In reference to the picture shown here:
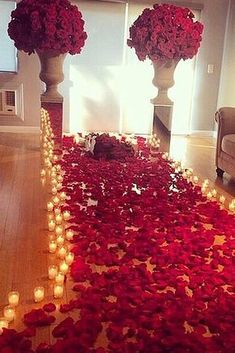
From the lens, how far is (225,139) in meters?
3.66

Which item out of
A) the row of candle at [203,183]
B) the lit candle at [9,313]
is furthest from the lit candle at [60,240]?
the row of candle at [203,183]

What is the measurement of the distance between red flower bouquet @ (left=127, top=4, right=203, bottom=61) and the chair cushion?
37.2 inches

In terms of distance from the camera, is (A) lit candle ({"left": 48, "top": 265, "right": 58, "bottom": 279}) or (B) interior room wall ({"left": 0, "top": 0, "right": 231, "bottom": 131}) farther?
(B) interior room wall ({"left": 0, "top": 0, "right": 231, "bottom": 131})

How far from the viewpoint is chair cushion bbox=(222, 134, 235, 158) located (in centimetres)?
350

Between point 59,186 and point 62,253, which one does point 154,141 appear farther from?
point 62,253

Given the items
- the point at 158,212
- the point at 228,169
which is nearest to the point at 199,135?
the point at 228,169

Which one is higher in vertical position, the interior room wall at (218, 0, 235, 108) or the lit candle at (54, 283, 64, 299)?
the interior room wall at (218, 0, 235, 108)

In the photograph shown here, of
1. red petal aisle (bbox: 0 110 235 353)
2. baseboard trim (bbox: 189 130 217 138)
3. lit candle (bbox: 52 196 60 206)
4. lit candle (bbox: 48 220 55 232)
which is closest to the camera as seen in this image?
red petal aisle (bbox: 0 110 235 353)

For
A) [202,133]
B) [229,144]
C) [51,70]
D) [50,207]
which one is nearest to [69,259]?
[50,207]

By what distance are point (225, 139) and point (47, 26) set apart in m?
1.82

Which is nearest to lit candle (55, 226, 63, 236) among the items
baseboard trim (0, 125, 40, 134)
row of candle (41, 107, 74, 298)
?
row of candle (41, 107, 74, 298)

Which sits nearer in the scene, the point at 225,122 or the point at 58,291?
the point at 58,291

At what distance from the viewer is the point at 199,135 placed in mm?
6055

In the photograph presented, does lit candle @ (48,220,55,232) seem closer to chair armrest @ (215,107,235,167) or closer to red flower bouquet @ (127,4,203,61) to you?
chair armrest @ (215,107,235,167)
